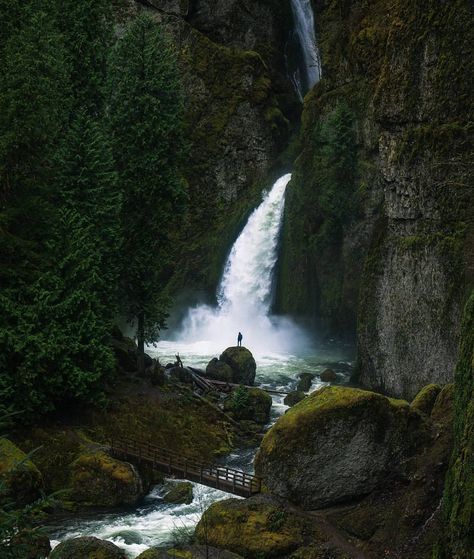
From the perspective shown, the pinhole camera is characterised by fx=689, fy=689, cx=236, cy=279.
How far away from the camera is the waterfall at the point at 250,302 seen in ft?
146

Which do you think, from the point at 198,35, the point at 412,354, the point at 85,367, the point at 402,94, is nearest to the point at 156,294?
the point at 85,367

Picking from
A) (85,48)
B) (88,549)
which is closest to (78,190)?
(85,48)

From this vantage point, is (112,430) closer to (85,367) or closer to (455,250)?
(85,367)

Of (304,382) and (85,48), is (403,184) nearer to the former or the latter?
(304,382)

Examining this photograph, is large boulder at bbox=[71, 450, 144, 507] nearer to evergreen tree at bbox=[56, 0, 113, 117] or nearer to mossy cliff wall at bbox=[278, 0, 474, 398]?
mossy cliff wall at bbox=[278, 0, 474, 398]

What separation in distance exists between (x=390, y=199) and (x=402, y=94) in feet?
15.6

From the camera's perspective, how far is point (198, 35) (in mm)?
56938

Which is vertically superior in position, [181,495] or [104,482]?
[104,482]

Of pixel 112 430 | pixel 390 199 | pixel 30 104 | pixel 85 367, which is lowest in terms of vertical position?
pixel 112 430

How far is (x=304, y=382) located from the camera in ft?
112

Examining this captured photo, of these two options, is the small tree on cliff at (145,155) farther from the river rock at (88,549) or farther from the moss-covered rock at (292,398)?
the river rock at (88,549)

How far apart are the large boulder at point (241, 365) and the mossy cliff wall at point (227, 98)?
702 inches

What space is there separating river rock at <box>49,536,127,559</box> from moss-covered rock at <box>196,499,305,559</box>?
216cm

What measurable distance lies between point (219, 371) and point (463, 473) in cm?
2218
